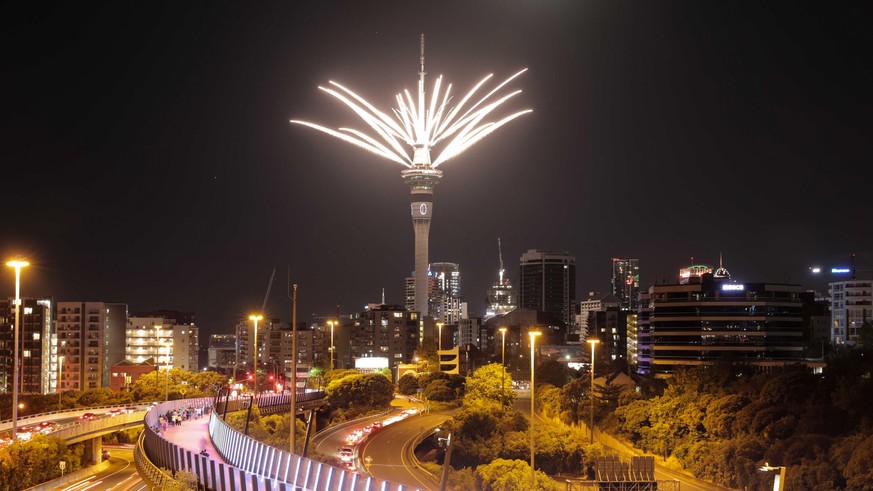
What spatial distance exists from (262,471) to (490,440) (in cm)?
4014

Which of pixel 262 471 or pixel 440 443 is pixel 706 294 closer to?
pixel 440 443

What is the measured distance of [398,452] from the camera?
2820 inches

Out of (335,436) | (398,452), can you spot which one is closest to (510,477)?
(398,452)

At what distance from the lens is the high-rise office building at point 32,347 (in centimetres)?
16738

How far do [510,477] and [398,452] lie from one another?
69.0ft

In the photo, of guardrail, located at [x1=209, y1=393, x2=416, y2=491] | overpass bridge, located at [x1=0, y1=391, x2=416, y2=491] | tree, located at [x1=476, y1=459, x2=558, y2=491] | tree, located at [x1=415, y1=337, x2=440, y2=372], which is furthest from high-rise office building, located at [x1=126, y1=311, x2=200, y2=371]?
guardrail, located at [x1=209, y1=393, x2=416, y2=491]

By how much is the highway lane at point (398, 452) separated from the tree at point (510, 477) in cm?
270

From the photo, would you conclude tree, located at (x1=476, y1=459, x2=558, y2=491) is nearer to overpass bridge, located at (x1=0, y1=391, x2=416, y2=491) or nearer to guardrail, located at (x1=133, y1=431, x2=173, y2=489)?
overpass bridge, located at (x1=0, y1=391, x2=416, y2=491)

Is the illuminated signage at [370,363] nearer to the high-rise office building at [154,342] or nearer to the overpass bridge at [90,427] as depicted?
the high-rise office building at [154,342]

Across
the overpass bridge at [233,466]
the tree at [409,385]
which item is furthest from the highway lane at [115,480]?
the tree at [409,385]

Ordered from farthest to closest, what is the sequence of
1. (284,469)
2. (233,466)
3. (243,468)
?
1. (243,468)
2. (284,469)
3. (233,466)

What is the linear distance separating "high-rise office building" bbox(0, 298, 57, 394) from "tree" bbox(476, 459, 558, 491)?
128 metres

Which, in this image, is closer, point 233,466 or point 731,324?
point 233,466

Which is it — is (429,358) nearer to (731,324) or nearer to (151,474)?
(731,324)
